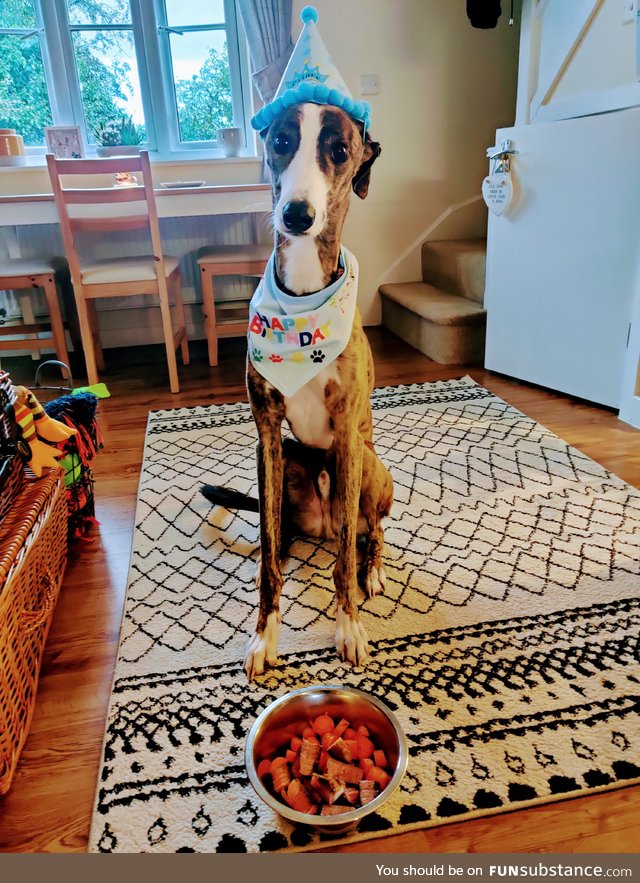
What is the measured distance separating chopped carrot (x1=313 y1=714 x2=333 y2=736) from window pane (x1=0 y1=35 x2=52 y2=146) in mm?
3850

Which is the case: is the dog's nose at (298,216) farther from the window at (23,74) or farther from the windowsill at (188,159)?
the window at (23,74)

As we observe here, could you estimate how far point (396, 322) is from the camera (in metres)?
3.81

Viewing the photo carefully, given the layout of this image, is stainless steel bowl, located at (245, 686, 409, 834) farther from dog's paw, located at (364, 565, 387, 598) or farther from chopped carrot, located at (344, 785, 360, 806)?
dog's paw, located at (364, 565, 387, 598)

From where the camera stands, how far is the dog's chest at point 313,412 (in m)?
1.27

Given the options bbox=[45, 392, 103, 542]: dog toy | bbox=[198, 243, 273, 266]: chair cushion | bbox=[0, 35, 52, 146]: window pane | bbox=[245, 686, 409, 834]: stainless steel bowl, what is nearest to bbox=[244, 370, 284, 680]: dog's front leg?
bbox=[245, 686, 409, 834]: stainless steel bowl

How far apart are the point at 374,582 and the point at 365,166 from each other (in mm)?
917

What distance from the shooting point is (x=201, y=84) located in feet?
12.4

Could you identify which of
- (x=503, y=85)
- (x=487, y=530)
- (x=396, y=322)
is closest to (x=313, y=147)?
(x=487, y=530)

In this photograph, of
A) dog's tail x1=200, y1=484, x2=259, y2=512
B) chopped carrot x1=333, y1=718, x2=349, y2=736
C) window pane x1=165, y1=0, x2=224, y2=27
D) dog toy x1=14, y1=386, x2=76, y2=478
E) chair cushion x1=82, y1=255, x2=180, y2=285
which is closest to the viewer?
chopped carrot x1=333, y1=718, x2=349, y2=736

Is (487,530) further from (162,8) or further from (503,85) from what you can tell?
(162,8)

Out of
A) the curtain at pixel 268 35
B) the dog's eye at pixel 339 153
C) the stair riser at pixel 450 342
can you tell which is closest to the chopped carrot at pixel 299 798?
the dog's eye at pixel 339 153

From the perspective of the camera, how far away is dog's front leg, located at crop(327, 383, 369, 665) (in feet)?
4.23

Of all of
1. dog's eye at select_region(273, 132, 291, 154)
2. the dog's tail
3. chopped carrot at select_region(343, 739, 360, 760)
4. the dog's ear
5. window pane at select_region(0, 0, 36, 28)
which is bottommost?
chopped carrot at select_region(343, 739, 360, 760)

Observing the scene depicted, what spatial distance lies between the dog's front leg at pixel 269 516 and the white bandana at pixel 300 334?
63mm
